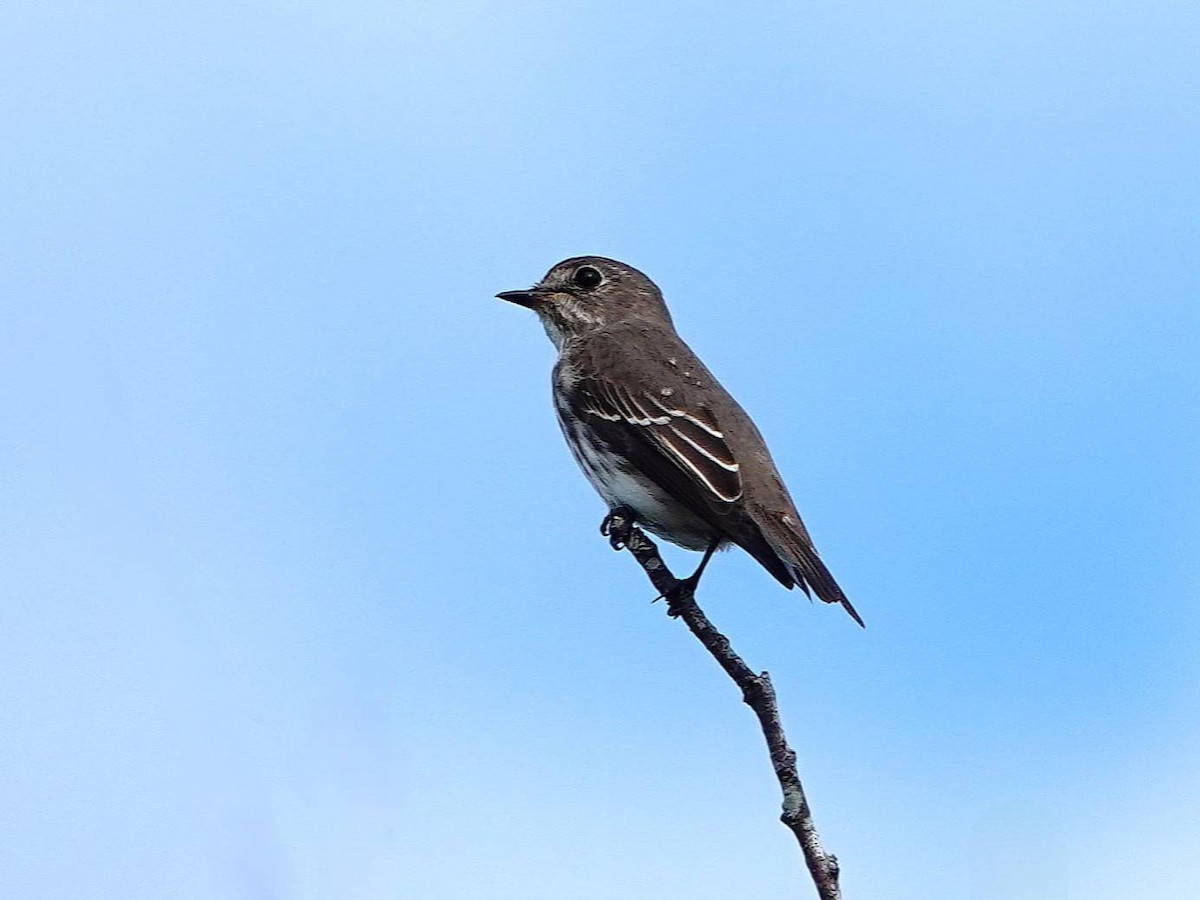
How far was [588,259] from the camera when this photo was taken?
40.5 feet

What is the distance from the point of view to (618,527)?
7578 mm

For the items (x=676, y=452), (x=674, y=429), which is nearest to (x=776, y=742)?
(x=676, y=452)

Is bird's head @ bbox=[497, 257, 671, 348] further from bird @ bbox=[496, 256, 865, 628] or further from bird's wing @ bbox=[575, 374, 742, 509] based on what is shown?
bird's wing @ bbox=[575, 374, 742, 509]

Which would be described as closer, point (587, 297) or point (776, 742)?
point (776, 742)

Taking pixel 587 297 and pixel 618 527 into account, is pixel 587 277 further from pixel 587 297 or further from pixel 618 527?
pixel 618 527

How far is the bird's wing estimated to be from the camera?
869 centimetres

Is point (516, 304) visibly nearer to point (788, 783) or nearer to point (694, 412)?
point (694, 412)

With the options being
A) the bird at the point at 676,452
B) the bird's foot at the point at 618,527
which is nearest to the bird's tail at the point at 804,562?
the bird at the point at 676,452

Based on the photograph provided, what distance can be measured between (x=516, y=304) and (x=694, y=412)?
2828 mm

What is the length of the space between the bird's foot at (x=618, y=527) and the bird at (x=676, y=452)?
0.34 m

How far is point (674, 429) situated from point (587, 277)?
323cm

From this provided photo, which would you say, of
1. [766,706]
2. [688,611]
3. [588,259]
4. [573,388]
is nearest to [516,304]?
[588,259]

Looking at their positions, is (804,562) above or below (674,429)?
below

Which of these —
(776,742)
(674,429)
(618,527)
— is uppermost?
(674,429)
